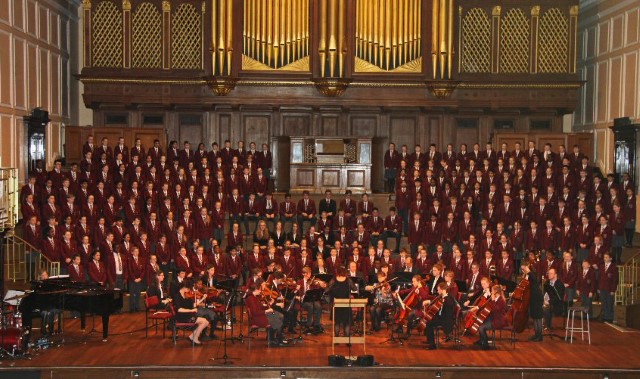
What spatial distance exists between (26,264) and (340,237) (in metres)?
6.08

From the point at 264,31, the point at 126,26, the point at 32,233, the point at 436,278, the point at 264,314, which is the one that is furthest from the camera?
the point at 126,26

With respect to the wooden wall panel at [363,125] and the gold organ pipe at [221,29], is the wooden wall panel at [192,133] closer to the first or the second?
the gold organ pipe at [221,29]

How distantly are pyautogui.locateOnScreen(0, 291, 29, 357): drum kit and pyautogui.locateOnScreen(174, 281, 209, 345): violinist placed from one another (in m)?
2.32

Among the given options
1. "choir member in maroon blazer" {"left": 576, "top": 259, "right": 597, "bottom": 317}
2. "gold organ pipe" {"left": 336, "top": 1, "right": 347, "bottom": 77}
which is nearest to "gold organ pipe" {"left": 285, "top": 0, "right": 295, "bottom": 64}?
"gold organ pipe" {"left": 336, "top": 1, "right": 347, "bottom": 77}

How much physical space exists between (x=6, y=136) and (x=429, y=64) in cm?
1066

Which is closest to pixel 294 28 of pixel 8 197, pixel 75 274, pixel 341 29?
pixel 341 29

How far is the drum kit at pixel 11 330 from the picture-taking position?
1323cm

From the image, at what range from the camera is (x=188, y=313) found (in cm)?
1440

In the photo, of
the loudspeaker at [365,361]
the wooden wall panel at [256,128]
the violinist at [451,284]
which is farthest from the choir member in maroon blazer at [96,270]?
the wooden wall panel at [256,128]

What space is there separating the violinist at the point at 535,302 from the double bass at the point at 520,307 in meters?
0.10

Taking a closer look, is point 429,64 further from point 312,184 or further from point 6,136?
point 6,136

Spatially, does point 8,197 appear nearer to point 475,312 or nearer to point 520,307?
point 475,312

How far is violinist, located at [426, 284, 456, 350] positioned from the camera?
1425cm

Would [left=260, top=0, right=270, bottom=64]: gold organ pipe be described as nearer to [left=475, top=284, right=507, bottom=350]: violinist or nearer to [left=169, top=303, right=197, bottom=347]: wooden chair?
[left=169, top=303, right=197, bottom=347]: wooden chair
